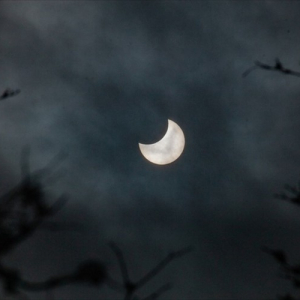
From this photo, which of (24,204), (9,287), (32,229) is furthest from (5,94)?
(9,287)

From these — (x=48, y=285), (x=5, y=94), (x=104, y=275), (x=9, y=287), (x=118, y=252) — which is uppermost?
(x=5, y=94)

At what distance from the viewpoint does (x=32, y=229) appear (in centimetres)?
525

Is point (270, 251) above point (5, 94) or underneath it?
underneath

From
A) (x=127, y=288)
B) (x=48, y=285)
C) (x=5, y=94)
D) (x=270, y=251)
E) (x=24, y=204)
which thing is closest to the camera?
(x=48, y=285)

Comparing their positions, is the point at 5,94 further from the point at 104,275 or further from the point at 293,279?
the point at 293,279

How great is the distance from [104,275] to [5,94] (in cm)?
321

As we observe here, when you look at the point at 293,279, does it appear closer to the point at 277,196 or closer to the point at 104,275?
the point at 277,196

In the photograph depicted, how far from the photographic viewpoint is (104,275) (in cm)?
469

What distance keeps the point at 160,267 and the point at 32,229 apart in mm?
1703

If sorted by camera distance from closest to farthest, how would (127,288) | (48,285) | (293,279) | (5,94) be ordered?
1. (48,285)
2. (127,288)
3. (5,94)
4. (293,279)

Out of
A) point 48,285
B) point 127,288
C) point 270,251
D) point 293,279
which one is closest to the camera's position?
point 48,285

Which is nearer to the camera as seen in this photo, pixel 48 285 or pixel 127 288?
pixel 48 285

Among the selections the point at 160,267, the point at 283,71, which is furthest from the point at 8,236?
the point at 283,71

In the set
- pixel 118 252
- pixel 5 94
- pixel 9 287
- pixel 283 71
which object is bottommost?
pixel 9 287
